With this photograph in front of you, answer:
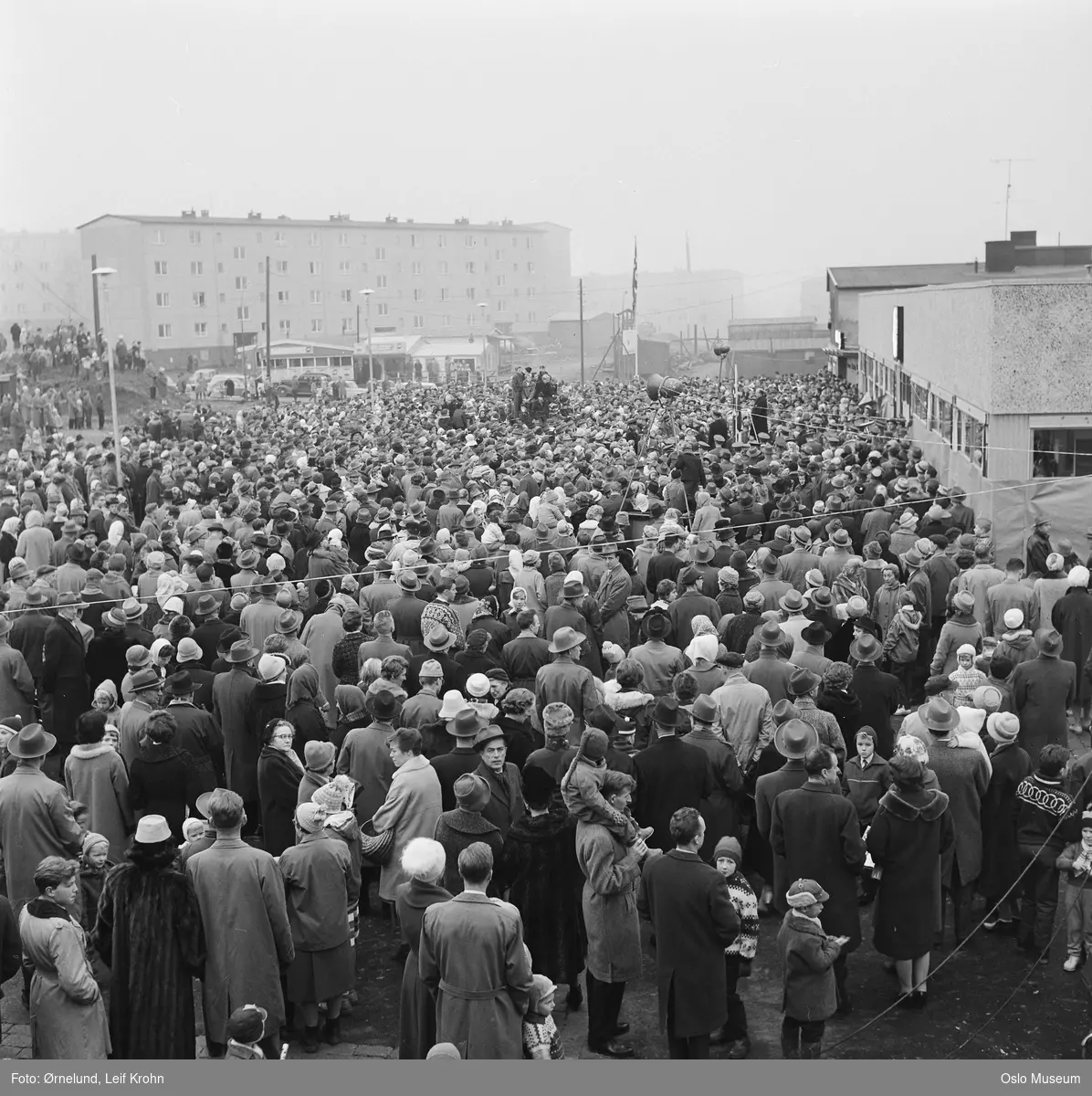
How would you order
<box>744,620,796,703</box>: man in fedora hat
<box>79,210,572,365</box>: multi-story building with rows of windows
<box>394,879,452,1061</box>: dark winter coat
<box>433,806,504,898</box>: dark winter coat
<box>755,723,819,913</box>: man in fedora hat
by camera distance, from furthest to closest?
<box>79,210,572,365</box>: multi-story building with rows of windows < <box>744,620,796,703</box>: man in fedora hat < <box>755,723,819,913</box>: man in fedora hat < <box>433,806,504,898</box>: dark winter coat < <box>394,879,452,1061</box>: dark winter coat

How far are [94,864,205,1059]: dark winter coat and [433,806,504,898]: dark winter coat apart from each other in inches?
48.5

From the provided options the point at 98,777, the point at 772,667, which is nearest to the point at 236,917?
the point at 98,777

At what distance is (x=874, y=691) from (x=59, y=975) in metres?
5.18

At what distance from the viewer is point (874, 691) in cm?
847

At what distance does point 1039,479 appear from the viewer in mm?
13664

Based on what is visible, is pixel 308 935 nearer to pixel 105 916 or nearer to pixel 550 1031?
pixel 105 916

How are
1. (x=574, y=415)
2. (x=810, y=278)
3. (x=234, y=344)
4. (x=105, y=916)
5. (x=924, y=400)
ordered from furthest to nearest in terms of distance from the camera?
(x=810, y=278), (x=234, y=344), (x=574, y=415), (x=924, y=400), (x=105, y=916)

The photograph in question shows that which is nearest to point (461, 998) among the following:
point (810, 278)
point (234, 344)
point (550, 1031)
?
point (550, 1031)

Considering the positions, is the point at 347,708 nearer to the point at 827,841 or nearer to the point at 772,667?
the point at 772,667

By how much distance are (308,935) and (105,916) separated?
3.27 ft

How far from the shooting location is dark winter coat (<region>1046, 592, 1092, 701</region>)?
10.4 metres

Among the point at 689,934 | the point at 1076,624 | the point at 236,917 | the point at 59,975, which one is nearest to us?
the point at 59,975

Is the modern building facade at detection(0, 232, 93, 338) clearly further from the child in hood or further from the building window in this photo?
the child in hood

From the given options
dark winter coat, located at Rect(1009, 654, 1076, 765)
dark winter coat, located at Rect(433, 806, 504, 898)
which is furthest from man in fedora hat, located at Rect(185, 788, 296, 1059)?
dark winter coat, located at Rect(1009, 654, 1076, 765)
